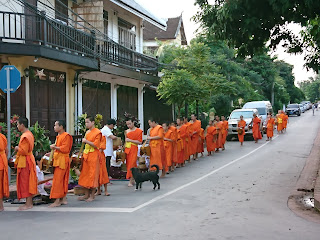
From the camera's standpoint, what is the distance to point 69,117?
19500mm

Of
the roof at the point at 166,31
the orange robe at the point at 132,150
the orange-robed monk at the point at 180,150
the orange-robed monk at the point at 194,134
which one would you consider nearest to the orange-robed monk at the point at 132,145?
the orange robe at the point at 132,150

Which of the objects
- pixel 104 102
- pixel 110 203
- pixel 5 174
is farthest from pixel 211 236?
pixel 104 102

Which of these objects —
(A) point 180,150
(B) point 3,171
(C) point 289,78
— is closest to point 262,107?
(A) point 180,150

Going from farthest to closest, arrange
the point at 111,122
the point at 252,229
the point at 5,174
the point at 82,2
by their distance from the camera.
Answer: the point at 82,2, the point at 111,122, the point at 5,174, the point at 252,229

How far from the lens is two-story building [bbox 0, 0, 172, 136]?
613 inches

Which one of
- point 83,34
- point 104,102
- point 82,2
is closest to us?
point 83,34

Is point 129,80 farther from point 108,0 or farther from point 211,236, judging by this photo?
point 211,236

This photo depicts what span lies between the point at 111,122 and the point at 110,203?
2.85 meters

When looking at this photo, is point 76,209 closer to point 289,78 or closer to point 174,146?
point 174,146

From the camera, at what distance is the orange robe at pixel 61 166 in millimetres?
9727

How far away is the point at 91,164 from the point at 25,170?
1403 mm

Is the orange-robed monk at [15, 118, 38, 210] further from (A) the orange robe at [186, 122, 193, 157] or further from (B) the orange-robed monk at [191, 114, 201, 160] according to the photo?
(B) the orange-robed monk at [191, 114, 201, 160]

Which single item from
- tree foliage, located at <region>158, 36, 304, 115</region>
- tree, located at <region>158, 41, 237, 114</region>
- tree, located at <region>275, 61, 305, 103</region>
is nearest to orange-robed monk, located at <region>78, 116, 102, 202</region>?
tree foliage, located at <region>158, 36, 304, 115</region>

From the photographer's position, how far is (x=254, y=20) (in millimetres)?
10352
